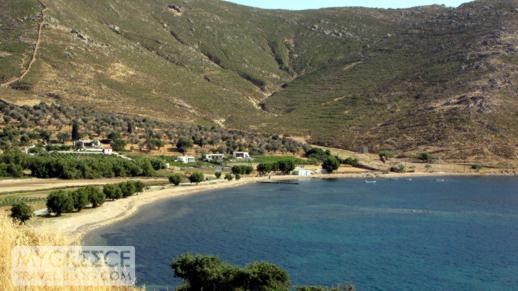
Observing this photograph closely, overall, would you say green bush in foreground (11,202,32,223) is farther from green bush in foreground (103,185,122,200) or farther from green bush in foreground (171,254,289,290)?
green bush in foreground (171,254,289,290)

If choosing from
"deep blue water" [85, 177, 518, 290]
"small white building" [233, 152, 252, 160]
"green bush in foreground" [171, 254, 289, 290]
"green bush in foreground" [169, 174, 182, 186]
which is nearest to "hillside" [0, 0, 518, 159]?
"small white building" [233, 152, 252, 160]

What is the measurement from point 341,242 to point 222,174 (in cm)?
6096

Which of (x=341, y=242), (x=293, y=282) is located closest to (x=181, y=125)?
(x=341, y=242)

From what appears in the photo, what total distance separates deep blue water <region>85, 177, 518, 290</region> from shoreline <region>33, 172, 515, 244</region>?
2.01m

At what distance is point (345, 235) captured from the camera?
63250mm

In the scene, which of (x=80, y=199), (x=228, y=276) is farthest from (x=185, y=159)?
(x=228, y=276)

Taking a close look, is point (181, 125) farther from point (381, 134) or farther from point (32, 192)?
point (32, 192)

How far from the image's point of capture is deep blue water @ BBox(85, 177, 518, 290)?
45.7 meters

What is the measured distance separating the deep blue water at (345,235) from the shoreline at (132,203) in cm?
201

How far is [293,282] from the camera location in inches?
1650

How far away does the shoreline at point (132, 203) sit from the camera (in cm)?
5806

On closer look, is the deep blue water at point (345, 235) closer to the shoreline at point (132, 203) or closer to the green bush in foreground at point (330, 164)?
the shoreline at point (132, 203)

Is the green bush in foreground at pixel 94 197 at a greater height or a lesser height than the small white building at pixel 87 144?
lesser

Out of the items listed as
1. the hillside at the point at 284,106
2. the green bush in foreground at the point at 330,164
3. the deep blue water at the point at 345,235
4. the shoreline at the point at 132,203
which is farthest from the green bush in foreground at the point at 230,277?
the hillside at the point at 284,106
